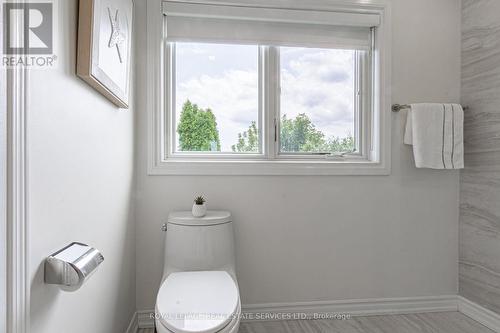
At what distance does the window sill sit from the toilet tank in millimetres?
283

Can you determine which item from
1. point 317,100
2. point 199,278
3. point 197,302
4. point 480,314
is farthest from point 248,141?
point 480,314

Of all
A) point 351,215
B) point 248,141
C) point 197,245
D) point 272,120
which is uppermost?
point 272,120

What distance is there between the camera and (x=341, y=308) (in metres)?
1.95

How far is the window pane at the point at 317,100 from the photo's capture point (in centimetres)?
201

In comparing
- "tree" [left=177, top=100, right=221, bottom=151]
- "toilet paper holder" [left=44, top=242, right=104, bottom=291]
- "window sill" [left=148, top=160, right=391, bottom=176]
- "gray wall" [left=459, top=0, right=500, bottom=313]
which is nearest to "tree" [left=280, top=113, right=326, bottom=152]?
Answer: "window sill" [left=148, top=160, right=391, bottom=176]

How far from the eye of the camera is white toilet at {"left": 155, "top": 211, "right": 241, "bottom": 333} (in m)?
1.12

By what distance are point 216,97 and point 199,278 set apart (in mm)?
1063

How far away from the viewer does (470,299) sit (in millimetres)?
1962

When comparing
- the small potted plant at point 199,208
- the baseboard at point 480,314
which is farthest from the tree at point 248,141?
the baseboard at point 480,314

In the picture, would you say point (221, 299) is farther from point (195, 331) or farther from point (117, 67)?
point (117, 67)

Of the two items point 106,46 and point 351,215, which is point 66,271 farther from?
point 351,215

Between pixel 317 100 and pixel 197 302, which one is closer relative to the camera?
pixel 197 302

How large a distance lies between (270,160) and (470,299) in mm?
1481

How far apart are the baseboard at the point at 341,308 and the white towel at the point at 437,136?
853mm
